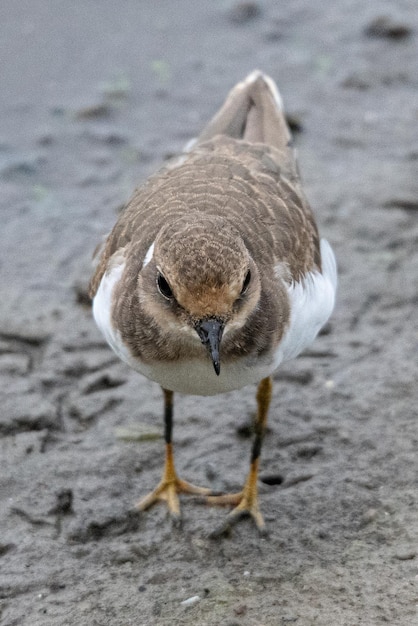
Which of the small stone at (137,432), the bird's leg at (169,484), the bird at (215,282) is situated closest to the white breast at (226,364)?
the bird at (215,282)

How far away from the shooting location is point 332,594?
4.74 metres

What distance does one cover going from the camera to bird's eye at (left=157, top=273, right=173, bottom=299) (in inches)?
175

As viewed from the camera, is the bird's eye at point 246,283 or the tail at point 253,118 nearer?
the bird's eye at point 246,283

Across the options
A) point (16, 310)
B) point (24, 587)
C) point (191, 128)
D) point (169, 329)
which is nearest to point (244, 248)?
point (169, 329)

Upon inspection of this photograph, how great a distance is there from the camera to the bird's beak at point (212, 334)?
4.26 meters

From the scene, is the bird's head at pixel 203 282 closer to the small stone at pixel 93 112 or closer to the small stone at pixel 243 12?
the small stone at pixel 93 112

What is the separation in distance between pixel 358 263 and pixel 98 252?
234 cm

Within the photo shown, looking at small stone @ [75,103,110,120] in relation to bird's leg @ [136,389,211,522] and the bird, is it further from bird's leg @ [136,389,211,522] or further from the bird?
bird's leg @ [136,389,211,522]

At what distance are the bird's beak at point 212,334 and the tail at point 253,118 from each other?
2556mm

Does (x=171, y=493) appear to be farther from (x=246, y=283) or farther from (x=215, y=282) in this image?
(x=215, y=282)

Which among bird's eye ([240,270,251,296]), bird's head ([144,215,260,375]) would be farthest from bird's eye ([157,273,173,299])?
bird's eye ([240,270,251,296])

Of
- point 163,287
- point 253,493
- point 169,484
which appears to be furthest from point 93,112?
point 163,287

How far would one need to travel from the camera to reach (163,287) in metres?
4.49

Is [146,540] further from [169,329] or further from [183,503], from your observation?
[169,329]
